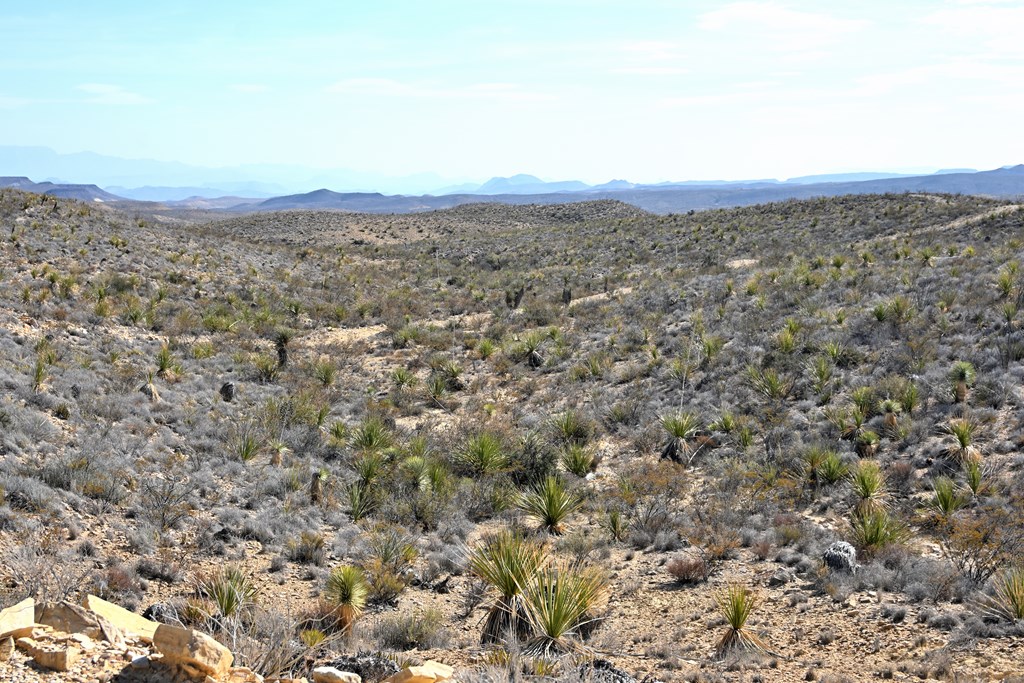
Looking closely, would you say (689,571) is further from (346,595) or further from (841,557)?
(346,595)

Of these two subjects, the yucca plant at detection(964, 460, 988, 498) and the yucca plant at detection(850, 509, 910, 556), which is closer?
the yucca plant at detection(850, 509, 910, 556)

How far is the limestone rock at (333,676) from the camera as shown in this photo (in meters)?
4.41

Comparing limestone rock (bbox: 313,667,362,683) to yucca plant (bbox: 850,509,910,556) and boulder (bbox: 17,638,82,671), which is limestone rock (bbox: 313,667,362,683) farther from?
yucca plant (bbox: 850,509,910,556)

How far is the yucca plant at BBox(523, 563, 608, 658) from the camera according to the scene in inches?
220

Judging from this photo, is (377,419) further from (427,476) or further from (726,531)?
(726,531)

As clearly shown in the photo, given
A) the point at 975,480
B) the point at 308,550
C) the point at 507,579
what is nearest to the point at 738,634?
the point at 507,579

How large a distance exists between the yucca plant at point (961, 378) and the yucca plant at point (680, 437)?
442cm

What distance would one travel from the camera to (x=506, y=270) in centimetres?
3878

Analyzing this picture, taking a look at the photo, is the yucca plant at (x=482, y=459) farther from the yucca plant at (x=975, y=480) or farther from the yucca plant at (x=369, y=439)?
the yucca plant at (x=975, y=480)

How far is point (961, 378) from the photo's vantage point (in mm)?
12047

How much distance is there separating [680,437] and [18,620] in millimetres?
9864

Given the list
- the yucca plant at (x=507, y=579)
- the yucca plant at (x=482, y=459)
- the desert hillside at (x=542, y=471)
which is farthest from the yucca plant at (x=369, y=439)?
the yucca plant at (x=507, y=579)

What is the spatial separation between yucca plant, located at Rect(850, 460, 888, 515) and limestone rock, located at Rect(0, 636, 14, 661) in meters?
8.85

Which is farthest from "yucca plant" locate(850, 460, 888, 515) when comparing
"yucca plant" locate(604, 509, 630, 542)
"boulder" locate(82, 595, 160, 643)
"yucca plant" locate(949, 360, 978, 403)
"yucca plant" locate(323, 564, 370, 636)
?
"boulder" locate(82, 595, 160, 643)
